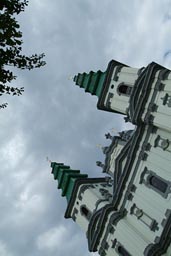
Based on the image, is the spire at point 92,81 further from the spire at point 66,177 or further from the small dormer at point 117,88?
the spire at point 66,177

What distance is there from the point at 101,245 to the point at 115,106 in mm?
12630

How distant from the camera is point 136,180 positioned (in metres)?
25.5

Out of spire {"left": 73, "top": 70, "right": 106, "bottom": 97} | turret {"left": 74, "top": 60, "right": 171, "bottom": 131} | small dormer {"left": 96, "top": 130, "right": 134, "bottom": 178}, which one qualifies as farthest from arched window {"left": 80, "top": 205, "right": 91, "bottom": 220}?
spire {"left": 73, "top": 70, "right": 106, "bottom": 97}

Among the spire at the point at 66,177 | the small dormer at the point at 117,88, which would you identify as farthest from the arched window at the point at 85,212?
the small dormer at the point at 117,88

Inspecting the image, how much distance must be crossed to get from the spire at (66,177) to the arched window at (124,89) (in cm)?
1083

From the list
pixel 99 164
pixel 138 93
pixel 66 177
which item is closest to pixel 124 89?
pixel 138 93

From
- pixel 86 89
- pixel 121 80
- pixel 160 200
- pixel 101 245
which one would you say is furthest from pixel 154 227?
pixel 86 89

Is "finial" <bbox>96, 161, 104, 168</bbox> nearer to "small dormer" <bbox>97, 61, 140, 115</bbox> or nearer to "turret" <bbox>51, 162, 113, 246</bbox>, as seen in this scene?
"turret" <bbox>51, 162, 113, 246</bbox>

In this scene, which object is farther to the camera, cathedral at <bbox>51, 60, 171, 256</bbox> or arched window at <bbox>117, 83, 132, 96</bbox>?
arched window at <bbox>117, 83, 132, 96</bbox>

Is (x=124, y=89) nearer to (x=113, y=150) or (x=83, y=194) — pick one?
(x=113, y=150)

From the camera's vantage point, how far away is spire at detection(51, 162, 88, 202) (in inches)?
1388

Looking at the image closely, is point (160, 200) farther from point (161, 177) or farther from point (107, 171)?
point (107, 171)

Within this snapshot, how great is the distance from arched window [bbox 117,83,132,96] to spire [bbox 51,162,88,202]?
1083cm

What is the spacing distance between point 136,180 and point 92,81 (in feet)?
47.6
